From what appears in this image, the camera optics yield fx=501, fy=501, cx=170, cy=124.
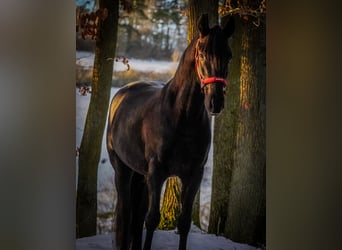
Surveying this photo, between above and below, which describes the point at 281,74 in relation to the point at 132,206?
above

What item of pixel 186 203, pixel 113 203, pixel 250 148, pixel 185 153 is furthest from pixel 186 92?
pixel 113 203

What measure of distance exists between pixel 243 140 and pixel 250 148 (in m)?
0.06

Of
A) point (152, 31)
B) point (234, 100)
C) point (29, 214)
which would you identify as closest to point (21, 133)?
point (29, 214)

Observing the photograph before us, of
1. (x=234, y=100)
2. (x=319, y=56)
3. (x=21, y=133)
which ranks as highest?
(x=319, y=56)

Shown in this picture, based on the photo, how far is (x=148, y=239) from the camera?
8.87 feet

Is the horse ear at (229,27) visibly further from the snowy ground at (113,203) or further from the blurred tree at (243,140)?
the snowy ground at (113,203)

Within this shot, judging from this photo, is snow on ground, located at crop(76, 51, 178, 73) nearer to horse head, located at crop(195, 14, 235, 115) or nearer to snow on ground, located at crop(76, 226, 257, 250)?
horse head, located at crop(195, 14, 235, 115)

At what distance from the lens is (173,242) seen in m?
2.71

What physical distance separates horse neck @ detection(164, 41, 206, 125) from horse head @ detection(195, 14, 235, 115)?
31 mm

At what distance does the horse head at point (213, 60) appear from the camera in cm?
263

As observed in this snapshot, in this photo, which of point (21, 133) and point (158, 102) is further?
point (158, 102)

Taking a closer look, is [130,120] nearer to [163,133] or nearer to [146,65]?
[163,133]

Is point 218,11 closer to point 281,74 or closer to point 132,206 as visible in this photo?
point 281,74

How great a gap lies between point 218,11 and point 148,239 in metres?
1.29
